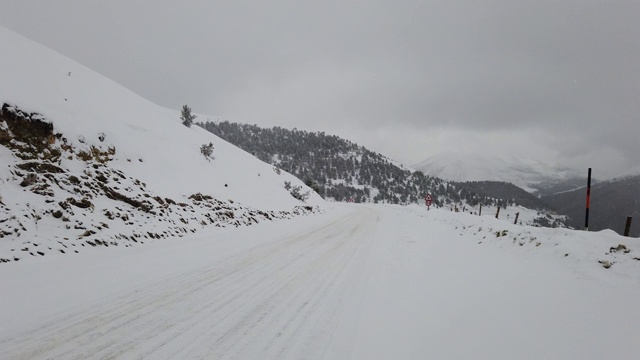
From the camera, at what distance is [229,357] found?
11.0 ft

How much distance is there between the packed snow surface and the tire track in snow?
0.07 feet

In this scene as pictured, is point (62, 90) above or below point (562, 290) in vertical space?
above

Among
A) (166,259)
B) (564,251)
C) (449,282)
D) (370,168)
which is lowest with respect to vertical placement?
(166,259)

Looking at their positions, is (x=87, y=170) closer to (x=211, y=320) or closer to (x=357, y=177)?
(x=211, y=320)

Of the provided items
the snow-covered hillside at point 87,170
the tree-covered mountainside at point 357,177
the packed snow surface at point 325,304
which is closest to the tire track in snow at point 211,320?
the packed snow surface at point 325,304

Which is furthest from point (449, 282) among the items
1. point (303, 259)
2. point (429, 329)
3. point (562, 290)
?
point (303, 259)

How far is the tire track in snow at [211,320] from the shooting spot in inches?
136

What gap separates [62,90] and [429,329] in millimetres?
15837

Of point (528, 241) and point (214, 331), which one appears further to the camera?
point (528, 241)

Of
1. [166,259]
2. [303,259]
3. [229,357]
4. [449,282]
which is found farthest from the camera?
[303,259]

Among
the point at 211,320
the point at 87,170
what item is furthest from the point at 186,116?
the point at 211,320

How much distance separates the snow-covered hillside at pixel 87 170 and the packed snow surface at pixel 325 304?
1236 mm

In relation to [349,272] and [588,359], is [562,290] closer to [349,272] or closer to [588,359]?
[588,359]

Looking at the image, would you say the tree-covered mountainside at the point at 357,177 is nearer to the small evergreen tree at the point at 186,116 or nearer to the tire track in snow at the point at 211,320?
the small evergreen tree at the point at 186,116
